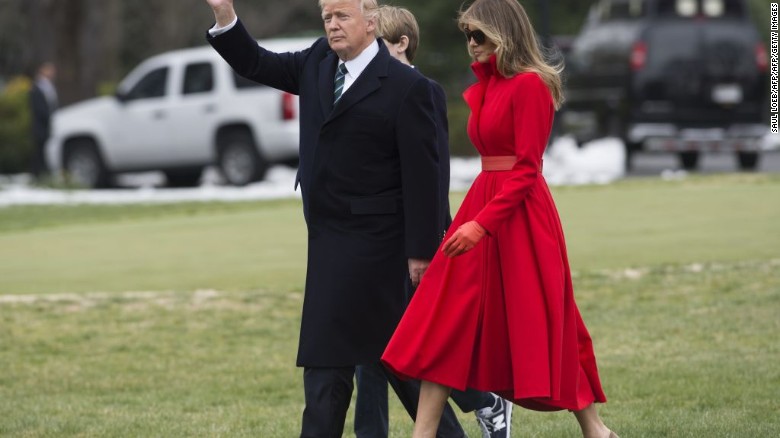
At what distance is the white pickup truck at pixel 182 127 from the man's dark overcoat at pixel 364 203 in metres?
15.4

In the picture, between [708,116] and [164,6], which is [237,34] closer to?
[708,116]

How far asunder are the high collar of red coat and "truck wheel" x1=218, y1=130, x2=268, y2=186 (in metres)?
16.2

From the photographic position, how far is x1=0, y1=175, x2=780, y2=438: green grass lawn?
6.82 m

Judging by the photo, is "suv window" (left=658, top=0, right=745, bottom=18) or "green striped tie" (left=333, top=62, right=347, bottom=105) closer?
"green striped tie" (left=333, top=62, right=347, bottom=105)

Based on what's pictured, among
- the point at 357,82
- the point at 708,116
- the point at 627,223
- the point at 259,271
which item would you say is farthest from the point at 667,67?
the point at 357,82

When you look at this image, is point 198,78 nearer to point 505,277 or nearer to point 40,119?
point 40,119

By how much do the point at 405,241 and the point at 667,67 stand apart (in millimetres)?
16742

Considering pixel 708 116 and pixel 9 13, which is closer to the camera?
pixel 708 116

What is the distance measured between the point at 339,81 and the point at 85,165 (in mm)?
18732

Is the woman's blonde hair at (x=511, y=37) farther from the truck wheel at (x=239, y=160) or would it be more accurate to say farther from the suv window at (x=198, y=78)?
the suv window at (x=198, y=78)

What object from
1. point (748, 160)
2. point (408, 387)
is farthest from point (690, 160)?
point (408, 387)

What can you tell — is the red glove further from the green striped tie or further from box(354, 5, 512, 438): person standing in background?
the green striped tie

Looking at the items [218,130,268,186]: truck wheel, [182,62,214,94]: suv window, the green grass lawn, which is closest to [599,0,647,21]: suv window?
[218,130,268,186]: truck wheel

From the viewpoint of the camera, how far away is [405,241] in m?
5.38
